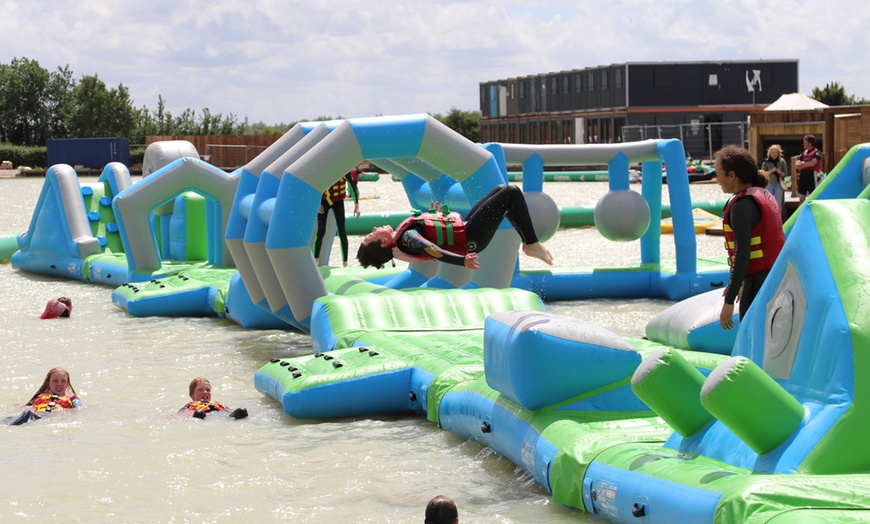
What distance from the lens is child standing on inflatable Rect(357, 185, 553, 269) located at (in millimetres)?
6211

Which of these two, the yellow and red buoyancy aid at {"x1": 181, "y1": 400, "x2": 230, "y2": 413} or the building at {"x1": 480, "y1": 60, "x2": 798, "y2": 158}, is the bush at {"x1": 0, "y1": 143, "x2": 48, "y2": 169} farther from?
the yellow and red buoyancy aid at {"x1": 181, "y1": 400, "x2": 230, "y2": 413}

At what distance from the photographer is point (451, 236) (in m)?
6.46

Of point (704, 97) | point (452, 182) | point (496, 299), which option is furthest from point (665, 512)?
point (704, 97)

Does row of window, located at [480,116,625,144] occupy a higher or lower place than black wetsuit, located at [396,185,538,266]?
higher

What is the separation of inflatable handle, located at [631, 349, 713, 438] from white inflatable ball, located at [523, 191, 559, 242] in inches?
238

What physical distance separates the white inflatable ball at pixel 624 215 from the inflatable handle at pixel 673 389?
6.33 m

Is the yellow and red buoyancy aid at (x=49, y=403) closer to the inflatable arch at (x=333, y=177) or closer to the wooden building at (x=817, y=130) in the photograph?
the inflatable arch at (x=333, y=177)

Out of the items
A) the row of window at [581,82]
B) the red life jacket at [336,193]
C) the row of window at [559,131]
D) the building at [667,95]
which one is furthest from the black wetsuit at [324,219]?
the row of window at [581,82]

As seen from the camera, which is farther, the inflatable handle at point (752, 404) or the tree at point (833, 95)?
the tree at point (833, 95)

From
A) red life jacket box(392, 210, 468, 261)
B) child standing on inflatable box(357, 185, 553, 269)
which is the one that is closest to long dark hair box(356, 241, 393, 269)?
child standing on inflatable box(357, 185, 553, 269)

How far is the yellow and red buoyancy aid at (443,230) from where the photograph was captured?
6.36 meters

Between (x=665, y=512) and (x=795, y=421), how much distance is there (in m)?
0.48

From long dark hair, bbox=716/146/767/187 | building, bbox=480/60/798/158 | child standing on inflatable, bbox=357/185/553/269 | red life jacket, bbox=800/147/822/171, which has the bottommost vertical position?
child standing on inflatable, bbox=357/185/553/269

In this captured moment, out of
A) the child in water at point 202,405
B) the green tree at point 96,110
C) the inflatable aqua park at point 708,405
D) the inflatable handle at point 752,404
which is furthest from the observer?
the green tree at point 96,110
